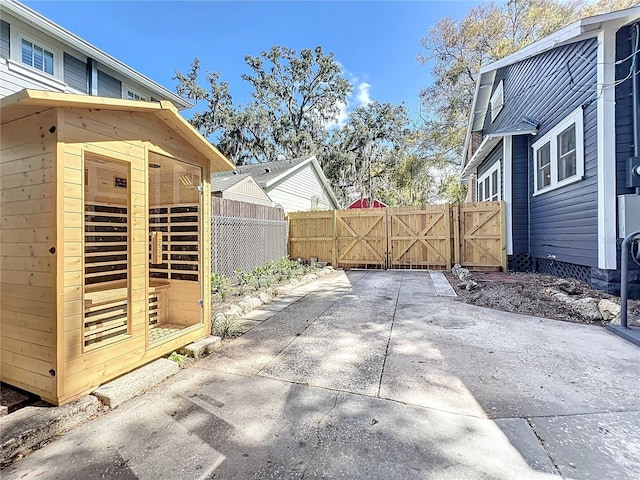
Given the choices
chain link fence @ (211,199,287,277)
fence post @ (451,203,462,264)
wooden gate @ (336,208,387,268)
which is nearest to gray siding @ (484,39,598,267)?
fence post @ (451,203,462,264)

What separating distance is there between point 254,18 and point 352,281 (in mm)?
10588

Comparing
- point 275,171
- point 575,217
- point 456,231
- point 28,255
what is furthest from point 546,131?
point 275,171

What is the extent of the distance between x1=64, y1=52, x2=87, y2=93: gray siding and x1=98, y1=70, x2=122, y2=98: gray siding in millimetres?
400

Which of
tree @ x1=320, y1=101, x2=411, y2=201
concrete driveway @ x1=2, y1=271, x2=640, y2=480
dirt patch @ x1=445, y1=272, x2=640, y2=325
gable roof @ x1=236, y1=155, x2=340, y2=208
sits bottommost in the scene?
concrete driveway @ x1=2, y1=271, x2=640, y2=480

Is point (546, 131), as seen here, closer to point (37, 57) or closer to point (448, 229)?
point (448, 229)

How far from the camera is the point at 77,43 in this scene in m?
7.18

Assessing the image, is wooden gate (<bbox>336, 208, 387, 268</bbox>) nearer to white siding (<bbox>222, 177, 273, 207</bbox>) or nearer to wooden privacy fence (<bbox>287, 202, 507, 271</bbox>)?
wooden privacy fence (<bbox>287, 202, 507, 271</bbox>)

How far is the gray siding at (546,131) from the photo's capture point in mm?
5109

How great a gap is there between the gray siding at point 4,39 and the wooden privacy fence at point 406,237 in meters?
7.46

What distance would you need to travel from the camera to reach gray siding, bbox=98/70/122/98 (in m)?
8.24

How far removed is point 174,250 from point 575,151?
6954mm

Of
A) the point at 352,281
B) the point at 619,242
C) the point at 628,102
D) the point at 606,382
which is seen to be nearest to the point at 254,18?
the point at 352,281

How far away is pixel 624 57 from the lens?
4746 mm

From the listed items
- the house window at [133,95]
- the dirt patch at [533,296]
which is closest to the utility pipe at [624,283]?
the dirt patch at [533,296]
